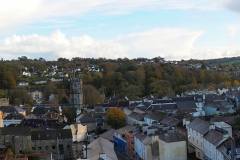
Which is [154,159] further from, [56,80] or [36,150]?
[56,80]

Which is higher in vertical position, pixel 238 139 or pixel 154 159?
pixel 238 139

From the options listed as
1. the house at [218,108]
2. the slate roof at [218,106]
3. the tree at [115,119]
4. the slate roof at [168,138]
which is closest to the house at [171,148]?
the slate roof at [168,138]

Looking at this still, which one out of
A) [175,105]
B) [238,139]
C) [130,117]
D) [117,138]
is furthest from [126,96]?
[238,139]

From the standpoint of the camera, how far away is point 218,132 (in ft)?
88.8

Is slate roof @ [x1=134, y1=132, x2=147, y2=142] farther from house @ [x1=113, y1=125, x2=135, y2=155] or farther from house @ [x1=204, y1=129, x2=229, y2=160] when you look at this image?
house @ [x1=204, y1=129, x2=229, y2=160]

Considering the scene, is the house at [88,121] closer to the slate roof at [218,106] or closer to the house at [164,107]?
the house at [164,107]

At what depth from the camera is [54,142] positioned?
32.8 meters

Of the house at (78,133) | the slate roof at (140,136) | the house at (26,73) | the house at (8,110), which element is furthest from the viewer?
the house at (26,73)

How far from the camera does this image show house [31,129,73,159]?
32375mm

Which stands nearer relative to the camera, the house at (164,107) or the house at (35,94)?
the house at (164,107)

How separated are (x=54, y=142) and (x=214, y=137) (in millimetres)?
14321

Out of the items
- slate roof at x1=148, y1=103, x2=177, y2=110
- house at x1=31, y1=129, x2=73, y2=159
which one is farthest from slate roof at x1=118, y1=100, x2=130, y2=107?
house at x1=31, y1=129, x2=73, y2=159

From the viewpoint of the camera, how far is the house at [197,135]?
95.7 ft

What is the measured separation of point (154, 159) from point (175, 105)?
69.7 feet
